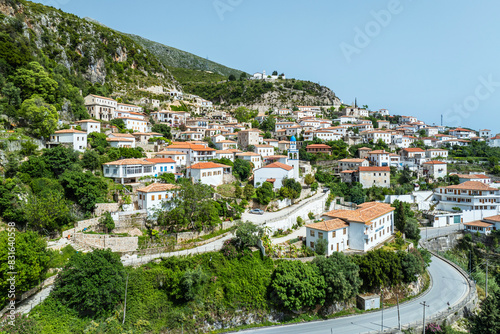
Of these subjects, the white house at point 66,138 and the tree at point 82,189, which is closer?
the tree at point 82,189

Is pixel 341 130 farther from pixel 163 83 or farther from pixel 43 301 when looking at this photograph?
pixel 43 301

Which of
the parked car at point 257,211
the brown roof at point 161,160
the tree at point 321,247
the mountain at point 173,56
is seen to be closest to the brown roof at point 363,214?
the tree at point 321,247

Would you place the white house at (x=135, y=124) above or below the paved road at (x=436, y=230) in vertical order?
above

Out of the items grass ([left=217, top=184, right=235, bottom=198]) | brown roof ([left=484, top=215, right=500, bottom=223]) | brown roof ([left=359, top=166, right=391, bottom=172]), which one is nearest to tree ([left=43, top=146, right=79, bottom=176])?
grass ([left=217, top=184, right=235, bottom=198])

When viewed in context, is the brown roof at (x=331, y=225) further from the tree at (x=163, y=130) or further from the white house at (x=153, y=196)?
the tree at (x=163, y=130)

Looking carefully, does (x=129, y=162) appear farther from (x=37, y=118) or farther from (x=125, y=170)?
(x=37, y=118)

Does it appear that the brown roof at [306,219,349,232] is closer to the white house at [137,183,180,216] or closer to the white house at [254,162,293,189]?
the white house at [254,162,293,189]

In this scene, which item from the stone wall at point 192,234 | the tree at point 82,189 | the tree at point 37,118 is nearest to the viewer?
the stone wall at point 192,234
